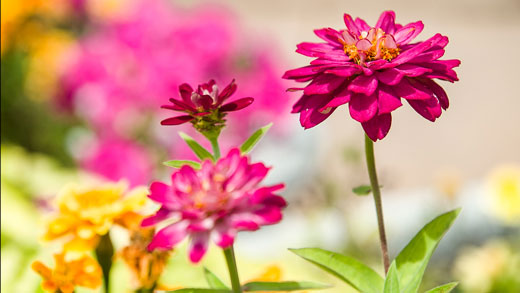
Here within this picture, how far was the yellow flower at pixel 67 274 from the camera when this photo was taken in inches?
14.7

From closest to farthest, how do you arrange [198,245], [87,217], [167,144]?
[198,245] → [87,217] → [167,144]

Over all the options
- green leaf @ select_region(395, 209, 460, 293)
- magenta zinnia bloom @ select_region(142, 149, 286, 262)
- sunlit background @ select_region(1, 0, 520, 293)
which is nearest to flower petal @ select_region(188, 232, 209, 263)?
magenta zinnia bloom @ select_region(142, 149, 286, 262)

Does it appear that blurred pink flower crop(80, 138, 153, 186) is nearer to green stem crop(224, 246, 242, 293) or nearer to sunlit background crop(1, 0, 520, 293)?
sunlit background crop(1, 0, 520, 293)

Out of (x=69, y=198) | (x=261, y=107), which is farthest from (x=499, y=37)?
(x=69, y=198)

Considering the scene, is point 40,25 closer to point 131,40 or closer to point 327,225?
point 131,40

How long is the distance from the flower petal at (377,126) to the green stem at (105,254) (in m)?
0.19

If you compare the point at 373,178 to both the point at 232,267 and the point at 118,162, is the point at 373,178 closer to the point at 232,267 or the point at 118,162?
the point at 232,267

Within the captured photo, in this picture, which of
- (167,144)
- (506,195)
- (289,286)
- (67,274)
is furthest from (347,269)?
(167,144)

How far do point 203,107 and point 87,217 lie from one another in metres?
0.13

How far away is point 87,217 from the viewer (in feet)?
1.33

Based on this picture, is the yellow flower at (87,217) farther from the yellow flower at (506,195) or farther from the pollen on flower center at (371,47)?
the yellow flower at (506,195)

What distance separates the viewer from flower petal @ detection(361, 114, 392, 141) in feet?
0.99

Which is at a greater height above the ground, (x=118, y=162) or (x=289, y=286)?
(x=118, y=162)

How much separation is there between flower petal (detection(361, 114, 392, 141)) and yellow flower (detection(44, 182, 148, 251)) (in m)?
0.16
